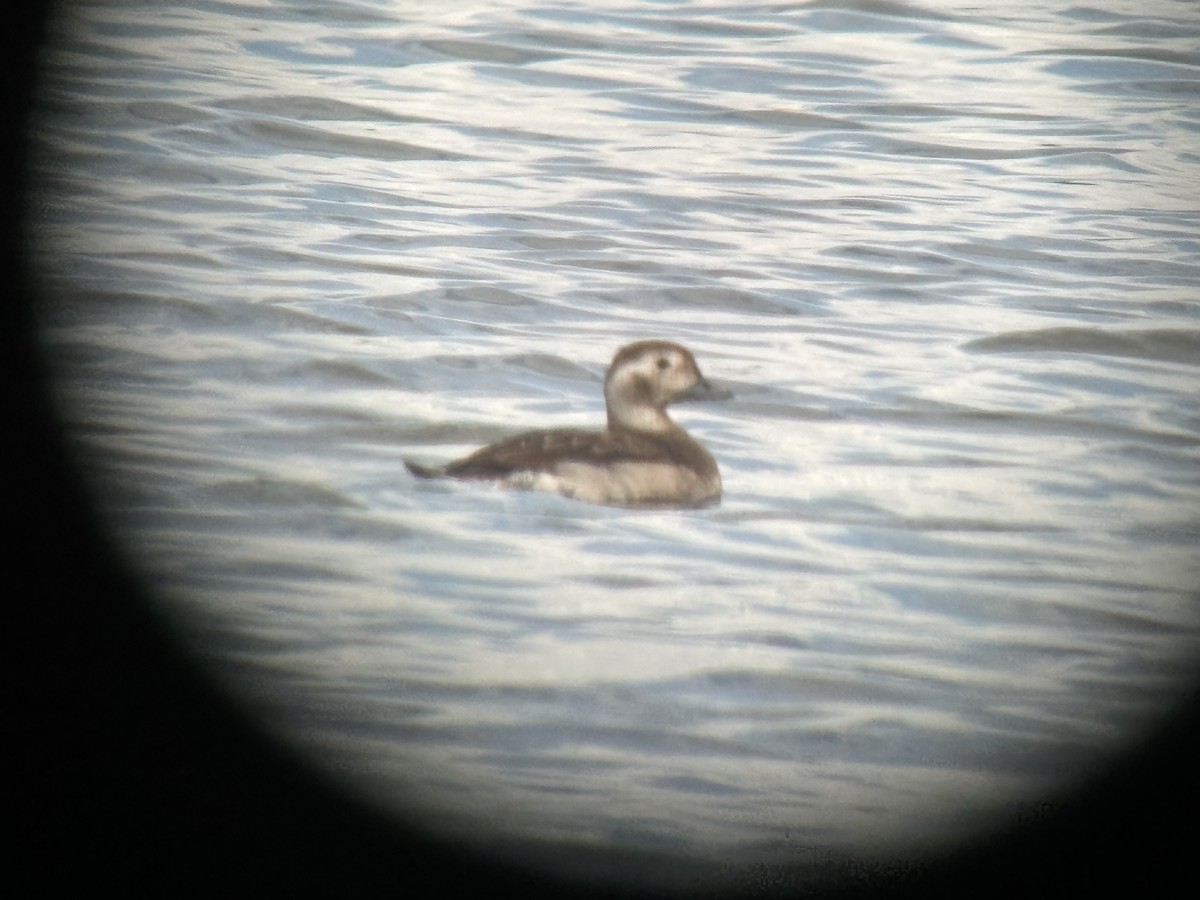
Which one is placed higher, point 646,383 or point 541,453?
point 646,383

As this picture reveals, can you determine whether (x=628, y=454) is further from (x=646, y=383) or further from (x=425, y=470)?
(x=425, y=470)

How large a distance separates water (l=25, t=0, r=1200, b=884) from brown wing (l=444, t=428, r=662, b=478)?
0.09 meters

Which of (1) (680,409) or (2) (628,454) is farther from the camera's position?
(1) (680,409)

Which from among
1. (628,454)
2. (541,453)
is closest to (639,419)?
(628,454)

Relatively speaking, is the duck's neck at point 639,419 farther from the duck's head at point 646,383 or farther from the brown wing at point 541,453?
the brown wing at point 541,453

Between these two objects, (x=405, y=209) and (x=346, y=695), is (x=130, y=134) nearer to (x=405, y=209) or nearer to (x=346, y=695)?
(x=405, y=209)

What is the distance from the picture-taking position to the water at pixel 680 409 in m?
2.87

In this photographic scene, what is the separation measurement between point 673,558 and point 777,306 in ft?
7.99

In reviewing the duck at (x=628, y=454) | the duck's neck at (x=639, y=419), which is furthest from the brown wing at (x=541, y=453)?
the duck's neck at (x=639, y=419)

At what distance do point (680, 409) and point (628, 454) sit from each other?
673 millimetres

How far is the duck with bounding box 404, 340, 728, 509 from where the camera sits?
3.75 m

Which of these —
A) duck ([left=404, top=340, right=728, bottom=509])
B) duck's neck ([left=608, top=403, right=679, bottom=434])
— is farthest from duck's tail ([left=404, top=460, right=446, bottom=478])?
duck's neck ([left=608, top=403, right=679, bottom=434])

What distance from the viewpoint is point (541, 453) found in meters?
3.71

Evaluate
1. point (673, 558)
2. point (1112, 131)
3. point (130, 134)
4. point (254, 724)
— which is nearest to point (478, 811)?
point (254, 724)
